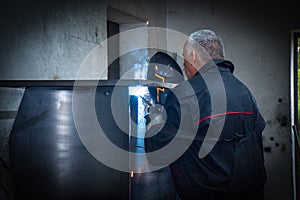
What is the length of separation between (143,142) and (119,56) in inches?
71.9

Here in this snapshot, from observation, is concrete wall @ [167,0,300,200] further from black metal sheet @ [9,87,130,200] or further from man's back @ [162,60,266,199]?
black metal sheet @ [9,87,130,200]

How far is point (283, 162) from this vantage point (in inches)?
124

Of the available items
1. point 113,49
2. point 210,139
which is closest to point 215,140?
point 210,139

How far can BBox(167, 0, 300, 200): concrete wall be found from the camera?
3.15 m

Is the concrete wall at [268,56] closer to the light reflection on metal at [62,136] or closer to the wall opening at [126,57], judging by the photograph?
the wall opening at [126,57]

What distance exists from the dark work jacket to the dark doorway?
5.17 feet

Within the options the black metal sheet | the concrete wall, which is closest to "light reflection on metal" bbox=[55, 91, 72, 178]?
the black metal sheet

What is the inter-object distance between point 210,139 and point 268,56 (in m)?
2.20

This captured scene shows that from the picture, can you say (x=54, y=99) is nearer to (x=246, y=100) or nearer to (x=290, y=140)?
(x=246, y=100)

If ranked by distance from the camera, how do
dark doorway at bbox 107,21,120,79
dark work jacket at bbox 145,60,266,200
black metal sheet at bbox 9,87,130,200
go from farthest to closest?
dark doorway at bbox 107,21,120,79 < dark work jacket at bbox 145,60,266,200 < black metal sheet at bbox 9,87,130,200

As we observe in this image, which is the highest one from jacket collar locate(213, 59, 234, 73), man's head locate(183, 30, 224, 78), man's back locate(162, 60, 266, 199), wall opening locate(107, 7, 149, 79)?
wall opening locate(107, 7, 149, 79)

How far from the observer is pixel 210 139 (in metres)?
1.27

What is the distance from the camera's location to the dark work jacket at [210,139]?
4.14 feet

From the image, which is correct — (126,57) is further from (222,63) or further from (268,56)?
(222,63)
